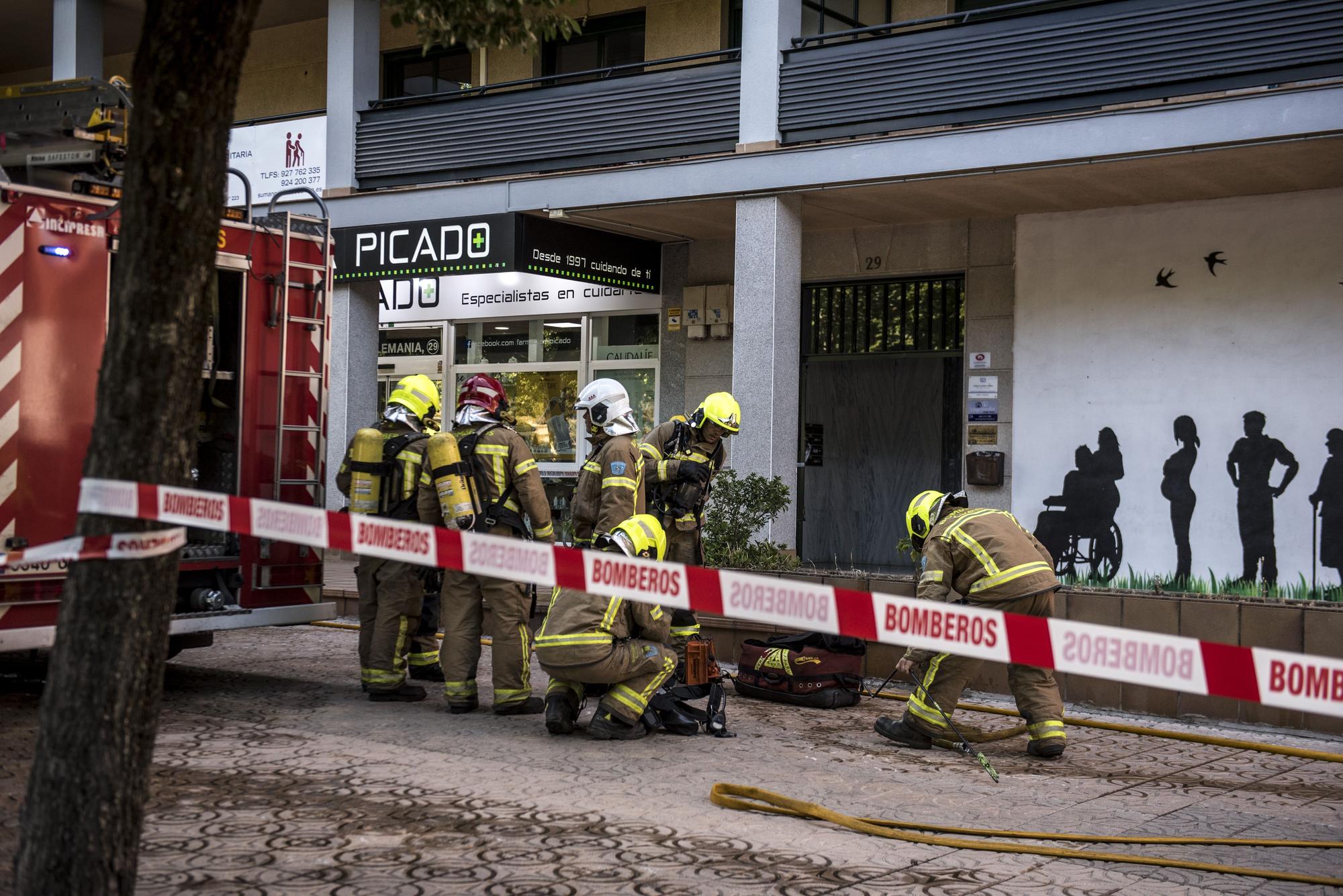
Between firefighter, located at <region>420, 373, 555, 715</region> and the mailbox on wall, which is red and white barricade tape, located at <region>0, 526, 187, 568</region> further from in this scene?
the mailbox on wall

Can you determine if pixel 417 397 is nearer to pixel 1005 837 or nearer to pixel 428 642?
pixel 428 642

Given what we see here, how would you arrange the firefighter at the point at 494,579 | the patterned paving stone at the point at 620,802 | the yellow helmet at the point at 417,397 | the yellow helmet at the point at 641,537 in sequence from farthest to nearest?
the yellow helmet at the point at 417,397, the firefighter at the point at 494,579, the yellow helmet at the point at 641,537, the patterned paving stone at the point at 620,802

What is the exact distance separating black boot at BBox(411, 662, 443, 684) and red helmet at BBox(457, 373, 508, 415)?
205 cm

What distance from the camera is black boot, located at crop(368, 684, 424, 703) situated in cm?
873

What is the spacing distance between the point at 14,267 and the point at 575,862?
483cm

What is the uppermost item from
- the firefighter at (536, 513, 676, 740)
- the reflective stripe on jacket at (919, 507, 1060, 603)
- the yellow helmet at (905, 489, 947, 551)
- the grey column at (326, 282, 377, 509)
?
the grey column at (326, 282, 377, 509)

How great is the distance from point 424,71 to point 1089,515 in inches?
405

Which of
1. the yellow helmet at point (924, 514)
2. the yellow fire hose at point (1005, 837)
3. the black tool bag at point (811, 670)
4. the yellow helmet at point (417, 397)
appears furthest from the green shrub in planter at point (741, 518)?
the yellow fire hose at point (1005, 837)

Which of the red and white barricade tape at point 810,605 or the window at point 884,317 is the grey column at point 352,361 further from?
the red and white barricade tape at point 810,605

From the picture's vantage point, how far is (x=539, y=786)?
6.36 m

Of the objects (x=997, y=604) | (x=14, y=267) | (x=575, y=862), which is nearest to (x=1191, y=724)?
(x=997, y=604)

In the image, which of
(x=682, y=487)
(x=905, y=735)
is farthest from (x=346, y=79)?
(x=905, y=735)

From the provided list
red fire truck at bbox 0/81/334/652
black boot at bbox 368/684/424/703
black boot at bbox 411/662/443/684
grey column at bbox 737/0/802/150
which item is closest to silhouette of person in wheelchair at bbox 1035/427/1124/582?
grey column at bbox 737/0/802/150

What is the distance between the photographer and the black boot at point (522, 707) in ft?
27.4
